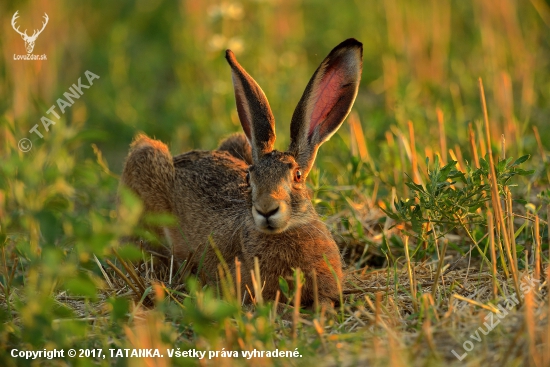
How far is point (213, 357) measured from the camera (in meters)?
3.68

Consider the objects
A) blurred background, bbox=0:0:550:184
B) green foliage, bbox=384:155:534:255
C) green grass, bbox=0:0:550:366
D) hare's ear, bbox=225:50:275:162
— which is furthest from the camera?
blurred background, bbox=0:0:550:184

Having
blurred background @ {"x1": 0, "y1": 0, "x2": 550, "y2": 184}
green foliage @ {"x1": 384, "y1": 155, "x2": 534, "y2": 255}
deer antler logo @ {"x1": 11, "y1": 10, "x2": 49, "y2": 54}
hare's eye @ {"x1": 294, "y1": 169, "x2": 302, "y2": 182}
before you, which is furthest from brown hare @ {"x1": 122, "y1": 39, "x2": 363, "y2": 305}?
deer antler logo @ {"x1": 11, "y1": 10, "x2": 49, "y2": 54}

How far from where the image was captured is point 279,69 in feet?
30.1

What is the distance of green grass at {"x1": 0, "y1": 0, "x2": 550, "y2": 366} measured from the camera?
3.77 metres

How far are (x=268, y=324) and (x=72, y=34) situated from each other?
8363 millimetres

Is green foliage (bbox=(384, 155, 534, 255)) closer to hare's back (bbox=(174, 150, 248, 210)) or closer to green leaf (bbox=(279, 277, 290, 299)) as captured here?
green leaf (bbox=(279, 277, 290, 299))

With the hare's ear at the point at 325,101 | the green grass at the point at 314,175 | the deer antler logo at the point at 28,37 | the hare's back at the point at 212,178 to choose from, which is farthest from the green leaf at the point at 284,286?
the deer antler logo at the point at 28,37

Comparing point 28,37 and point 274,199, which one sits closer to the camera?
point 274,199

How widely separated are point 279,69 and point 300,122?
427 cm

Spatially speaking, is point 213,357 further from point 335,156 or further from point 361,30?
point 361,30

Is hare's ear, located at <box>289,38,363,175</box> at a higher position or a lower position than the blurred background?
lower

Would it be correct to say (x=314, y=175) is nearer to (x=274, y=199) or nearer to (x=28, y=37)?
(x=274, y=199)

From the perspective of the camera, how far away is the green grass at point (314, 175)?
377cm

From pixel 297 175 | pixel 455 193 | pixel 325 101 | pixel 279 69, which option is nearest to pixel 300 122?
pixel 325 101
